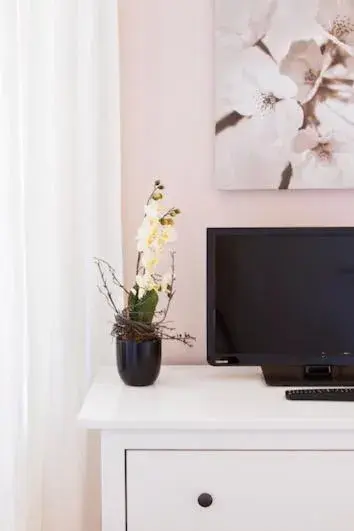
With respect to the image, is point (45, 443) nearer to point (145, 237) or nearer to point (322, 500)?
point (145, 237)

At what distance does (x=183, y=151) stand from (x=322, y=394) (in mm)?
794

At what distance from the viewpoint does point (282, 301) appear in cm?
170

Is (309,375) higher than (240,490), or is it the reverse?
(309,375)

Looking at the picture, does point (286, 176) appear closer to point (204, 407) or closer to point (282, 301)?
point (282, 301)

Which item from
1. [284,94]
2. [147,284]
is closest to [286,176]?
[284,94]

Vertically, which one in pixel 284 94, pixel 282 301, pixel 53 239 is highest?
pixel 284 94

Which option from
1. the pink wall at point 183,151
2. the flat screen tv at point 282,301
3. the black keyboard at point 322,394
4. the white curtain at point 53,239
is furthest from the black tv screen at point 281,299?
the white curtain at point 53,239

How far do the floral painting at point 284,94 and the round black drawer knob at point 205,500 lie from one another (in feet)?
2.81

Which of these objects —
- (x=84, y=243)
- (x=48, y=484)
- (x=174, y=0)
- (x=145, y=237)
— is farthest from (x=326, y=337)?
(x=174, y=0)

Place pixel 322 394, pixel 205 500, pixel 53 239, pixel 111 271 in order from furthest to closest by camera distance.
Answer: pixel 111 271 < pixel 53 239 < pixel 322 394 < pixel 205 500

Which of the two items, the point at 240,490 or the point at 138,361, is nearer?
the point at 240,490

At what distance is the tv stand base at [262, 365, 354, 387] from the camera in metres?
1.66

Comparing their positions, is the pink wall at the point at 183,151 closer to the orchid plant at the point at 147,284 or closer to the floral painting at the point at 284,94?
the floral painting at the point at 284,94

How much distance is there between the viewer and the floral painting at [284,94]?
1843mm
